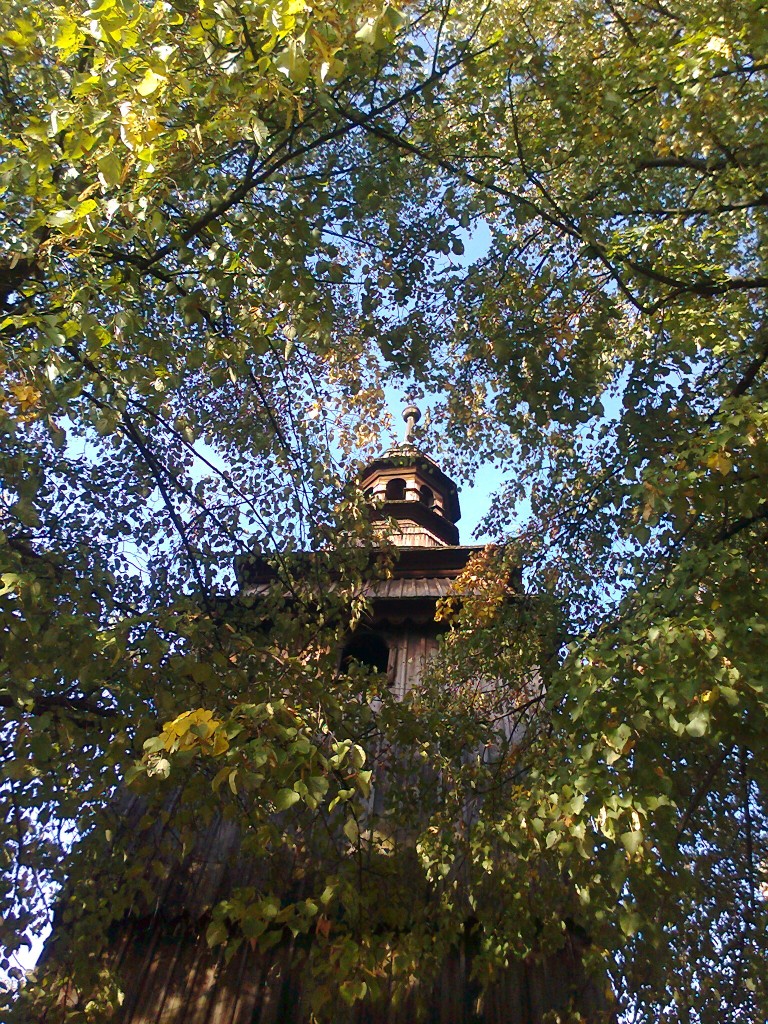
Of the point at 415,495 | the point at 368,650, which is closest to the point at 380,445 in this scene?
the point at 368,650

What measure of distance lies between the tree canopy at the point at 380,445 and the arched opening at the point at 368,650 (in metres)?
3.57

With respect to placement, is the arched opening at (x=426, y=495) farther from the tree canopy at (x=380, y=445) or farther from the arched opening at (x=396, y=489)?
the tree canopy at (x=380, y=445)

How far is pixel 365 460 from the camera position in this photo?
859cm

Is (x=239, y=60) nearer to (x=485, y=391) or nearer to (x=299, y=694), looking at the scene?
(x=299, y=694)

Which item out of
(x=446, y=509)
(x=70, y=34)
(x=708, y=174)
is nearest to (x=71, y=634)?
(x=70, y=34)

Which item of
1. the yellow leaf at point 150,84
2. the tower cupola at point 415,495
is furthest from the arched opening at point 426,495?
the yellow leaf at point 150,84

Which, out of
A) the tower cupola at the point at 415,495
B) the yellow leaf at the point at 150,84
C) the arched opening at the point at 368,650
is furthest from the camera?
the tower cupola at the point at 415,495

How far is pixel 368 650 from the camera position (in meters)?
11.8

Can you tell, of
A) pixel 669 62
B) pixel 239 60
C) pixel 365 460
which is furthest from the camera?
pixel 365 460

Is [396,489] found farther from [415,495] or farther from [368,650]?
[368,650]

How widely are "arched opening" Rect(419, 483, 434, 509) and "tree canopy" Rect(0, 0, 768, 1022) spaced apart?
840 centimetres

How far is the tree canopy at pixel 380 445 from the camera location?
376 centimetres

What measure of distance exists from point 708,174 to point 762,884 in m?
5.67

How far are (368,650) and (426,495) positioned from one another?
19.5ft
